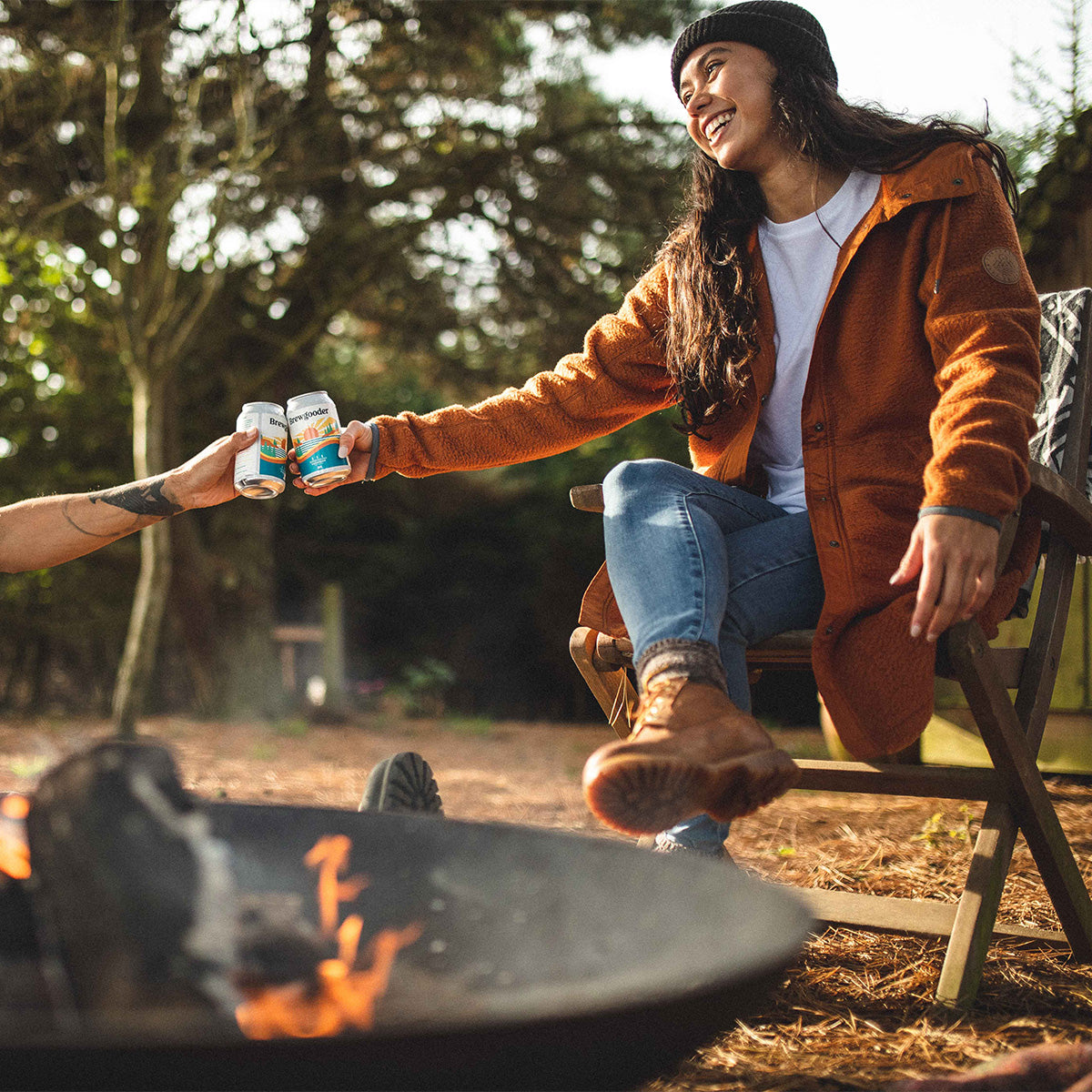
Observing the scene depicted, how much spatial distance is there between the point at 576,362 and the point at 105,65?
14.9ft

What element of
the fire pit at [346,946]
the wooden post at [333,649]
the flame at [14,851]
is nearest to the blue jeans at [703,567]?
the fire pit at [346,946]

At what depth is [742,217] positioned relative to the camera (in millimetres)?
1894

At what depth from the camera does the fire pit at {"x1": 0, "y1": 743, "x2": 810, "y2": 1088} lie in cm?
67

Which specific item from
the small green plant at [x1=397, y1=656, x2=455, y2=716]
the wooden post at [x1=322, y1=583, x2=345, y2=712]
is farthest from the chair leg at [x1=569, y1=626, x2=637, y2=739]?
the small green plant at [x1=397, y1=656, x2=455, y2=716]

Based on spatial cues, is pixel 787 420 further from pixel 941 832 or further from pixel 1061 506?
pixel 941 832

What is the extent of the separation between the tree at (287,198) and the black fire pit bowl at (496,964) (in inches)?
186

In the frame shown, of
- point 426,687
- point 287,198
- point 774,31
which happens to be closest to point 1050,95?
point 774,31

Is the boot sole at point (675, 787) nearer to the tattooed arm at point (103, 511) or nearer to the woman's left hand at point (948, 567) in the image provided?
the woman's left hand at point (948, 567)

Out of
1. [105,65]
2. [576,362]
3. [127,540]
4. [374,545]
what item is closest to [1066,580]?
[576,362]

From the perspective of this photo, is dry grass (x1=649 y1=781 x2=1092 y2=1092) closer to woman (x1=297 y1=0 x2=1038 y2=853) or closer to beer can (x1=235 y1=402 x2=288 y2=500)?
woman (x1=297 y1=0 x2=1038 y2=853)

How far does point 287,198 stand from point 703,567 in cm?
610

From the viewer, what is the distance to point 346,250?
679 cm

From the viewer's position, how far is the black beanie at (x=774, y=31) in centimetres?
178

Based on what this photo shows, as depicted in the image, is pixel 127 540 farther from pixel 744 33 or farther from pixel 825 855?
pixel 744 33
